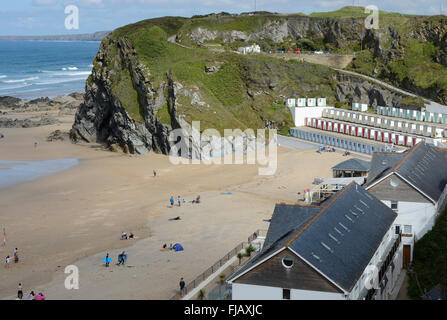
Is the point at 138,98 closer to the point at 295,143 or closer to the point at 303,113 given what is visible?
the point at 295,143

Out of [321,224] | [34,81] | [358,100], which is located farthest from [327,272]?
[34,81]

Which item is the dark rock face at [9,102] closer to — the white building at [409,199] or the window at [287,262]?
the white building at [409,199]

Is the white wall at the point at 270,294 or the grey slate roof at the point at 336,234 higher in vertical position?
the grey slate roof at the point at 336,234

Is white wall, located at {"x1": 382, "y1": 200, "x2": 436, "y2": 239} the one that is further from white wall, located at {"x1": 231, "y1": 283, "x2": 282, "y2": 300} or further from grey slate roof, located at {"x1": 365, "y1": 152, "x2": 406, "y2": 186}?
white wall, located at {"x1": 231, "y1": 283, "x2": 282, "y2": 300}

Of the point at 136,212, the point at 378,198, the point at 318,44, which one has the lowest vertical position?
the point at 136,212

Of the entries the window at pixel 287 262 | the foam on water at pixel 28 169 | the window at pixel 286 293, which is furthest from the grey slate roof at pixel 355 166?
the foam on water at pixel 28 169
